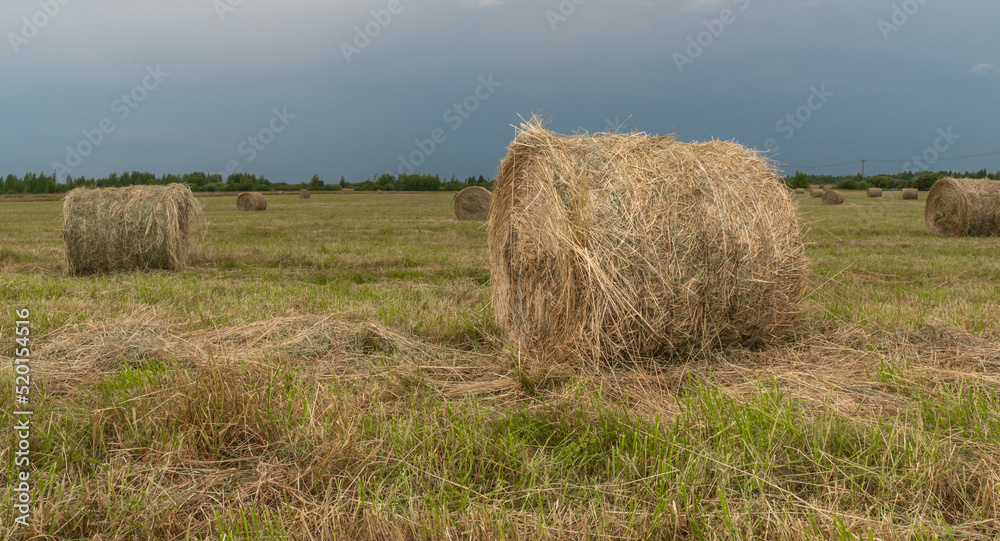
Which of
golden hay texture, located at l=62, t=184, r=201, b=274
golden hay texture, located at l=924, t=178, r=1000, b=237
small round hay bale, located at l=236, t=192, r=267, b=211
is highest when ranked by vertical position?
golden hay texture, located at l=924, t=178, r=1000, b=237

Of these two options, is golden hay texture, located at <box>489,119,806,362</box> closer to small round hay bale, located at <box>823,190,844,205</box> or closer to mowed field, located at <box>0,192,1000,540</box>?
mowed field, located at <box>0,192,1000,540</box>

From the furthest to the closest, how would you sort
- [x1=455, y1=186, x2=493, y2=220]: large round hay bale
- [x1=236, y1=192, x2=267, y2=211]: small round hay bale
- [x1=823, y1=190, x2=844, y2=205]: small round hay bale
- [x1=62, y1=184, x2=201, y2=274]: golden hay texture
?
[x1=823, y1=190, x2=844, y2=205]: small round hay bale < [x1=236, y1=192, x2=267, y2=211]: small round hay bale < [x1=455, y1=186, x2=493, y2=220]: large round hay bale < [x1=62, y1=184, x2=201, y2=274]: golden hay texture

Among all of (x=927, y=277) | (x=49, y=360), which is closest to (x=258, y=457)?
(x=49, y=360)

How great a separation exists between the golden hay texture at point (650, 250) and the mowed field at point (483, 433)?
0.86 ft

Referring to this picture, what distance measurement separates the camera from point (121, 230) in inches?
399

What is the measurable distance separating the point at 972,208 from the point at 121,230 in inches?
694

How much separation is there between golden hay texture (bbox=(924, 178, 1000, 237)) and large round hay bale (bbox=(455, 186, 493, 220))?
1310 cm

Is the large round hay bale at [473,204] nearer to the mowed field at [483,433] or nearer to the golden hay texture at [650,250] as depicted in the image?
the mowed field at [483,433]

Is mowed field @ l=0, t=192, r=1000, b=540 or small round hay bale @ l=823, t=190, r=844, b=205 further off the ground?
small round hay bale @ l=823, t=190, r=844, b=205

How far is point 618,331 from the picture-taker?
444 cm

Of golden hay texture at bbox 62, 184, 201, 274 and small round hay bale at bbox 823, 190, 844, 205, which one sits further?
small round hay bale at bbox 823, 190, 844, 205

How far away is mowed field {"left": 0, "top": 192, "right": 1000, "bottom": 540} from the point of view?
2424mm

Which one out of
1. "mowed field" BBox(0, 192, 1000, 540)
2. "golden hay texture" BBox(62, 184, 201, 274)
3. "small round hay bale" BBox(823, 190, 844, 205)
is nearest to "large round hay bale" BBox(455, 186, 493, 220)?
"golden hay texture" BBox(62, 184, 201, 274)

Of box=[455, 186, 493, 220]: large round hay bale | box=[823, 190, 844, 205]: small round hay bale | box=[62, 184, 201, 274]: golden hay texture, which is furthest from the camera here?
box=[823, 190, 844, 205]: small round hay bale
